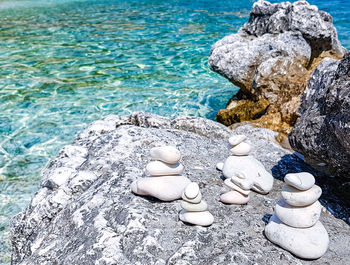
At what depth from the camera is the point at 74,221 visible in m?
2.71

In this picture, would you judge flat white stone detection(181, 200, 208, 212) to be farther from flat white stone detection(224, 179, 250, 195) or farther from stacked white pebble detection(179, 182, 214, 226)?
flat white stone detection(224, 179, 250, 195)

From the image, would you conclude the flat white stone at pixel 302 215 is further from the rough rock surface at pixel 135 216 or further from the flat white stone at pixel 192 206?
the flat white stone at pixel 192 206

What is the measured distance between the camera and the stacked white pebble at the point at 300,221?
2.24 metres

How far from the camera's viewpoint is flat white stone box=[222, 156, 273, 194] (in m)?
2.94

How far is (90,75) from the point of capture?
33.0ft

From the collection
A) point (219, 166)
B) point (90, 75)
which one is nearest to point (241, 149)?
point (219, 166)

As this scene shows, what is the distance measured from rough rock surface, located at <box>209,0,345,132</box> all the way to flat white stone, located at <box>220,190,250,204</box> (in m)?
3.18

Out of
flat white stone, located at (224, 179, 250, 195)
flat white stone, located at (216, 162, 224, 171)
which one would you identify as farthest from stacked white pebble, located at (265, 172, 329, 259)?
flat white stone, located at (216, 162, 224, 171)

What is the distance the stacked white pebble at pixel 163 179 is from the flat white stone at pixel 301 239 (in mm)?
746

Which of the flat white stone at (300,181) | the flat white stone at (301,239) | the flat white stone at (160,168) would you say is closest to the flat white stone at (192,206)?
the flat white stone at (160,168)

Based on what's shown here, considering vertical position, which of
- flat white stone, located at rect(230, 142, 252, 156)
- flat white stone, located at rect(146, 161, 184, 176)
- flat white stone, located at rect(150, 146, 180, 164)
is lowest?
flat white stone, located at rect(230, 142, 252, 156)

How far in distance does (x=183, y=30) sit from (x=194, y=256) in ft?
44.2

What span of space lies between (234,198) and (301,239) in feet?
2.04

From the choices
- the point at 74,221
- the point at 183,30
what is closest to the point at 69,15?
the point at 183,30
